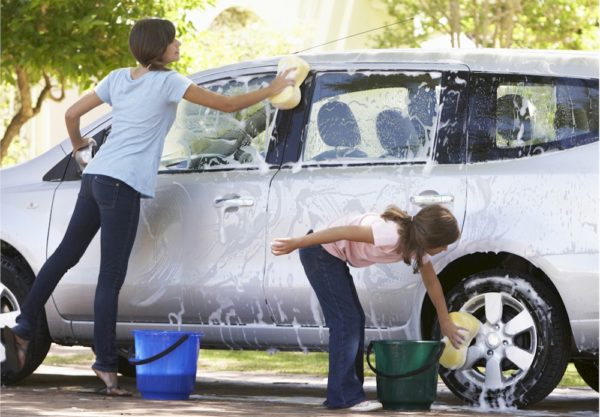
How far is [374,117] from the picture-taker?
293 inches

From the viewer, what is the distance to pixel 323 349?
7406 millimetres

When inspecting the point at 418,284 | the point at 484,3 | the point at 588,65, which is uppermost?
the point at 484,3

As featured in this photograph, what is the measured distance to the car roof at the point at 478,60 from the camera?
7145 millimetres

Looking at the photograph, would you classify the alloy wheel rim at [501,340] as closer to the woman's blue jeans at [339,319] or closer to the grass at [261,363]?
the woman's blue jeans at [339,319]

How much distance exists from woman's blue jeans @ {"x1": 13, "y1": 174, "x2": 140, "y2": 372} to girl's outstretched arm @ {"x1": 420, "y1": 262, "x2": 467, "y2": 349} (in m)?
1.50

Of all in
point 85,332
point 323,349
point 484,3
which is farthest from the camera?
point 484,3

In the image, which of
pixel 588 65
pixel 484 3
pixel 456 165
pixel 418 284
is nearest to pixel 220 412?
pixel 418 284

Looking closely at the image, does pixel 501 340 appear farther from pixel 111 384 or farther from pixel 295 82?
pixel 111 384

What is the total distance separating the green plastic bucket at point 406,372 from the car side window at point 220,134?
125 cm

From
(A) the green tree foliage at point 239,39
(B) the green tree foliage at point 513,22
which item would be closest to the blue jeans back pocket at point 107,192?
(B) the green tree foliage at point 513,22

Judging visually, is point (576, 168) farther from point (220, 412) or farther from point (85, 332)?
point (85, 332)

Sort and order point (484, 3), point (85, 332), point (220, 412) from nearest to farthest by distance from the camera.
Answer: point (220, 412), point (85, 332), point (484, 3)

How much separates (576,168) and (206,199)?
1.85m

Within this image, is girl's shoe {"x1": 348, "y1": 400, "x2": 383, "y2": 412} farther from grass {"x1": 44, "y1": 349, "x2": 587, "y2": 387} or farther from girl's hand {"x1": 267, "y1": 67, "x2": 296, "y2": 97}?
grass {"x1": 44, "y1": 349, "x2": 587, "y2": 387}
